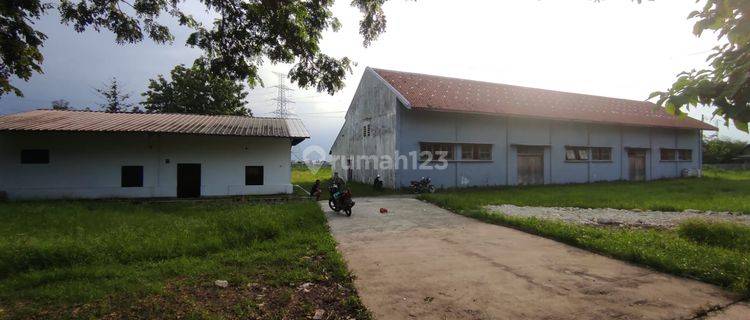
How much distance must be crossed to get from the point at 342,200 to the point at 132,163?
10141 millimetres

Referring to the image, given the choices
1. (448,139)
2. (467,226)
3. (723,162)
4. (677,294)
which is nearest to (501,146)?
(448,139)

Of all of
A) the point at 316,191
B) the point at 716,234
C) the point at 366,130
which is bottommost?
the point at 716,234

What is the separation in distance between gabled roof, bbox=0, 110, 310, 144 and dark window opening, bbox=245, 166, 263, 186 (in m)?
1.62

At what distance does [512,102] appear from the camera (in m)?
20.5

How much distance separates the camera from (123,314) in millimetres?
3656

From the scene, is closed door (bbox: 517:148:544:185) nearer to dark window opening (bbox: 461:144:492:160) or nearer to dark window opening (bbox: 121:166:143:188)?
dark window opening (bbox: 461:144:492:160)

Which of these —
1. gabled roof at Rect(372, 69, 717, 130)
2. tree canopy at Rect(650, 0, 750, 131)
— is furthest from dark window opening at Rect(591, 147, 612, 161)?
tree canopy at Rect(650, 0, 750, 131)

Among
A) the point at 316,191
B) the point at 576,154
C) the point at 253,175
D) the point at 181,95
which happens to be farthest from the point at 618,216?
the point at 181,95

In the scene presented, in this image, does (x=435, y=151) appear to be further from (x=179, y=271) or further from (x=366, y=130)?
(x=179, y=271)

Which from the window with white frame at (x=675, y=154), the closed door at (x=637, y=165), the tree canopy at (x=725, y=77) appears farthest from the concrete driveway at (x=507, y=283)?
the window with white frame at (x=675, y=154)

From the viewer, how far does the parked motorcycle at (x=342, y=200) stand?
33.7 ft

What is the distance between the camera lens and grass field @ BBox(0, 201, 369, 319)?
12.5 ft

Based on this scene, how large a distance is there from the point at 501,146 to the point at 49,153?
19.8m

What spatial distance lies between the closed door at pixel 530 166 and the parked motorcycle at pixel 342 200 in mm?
12574
